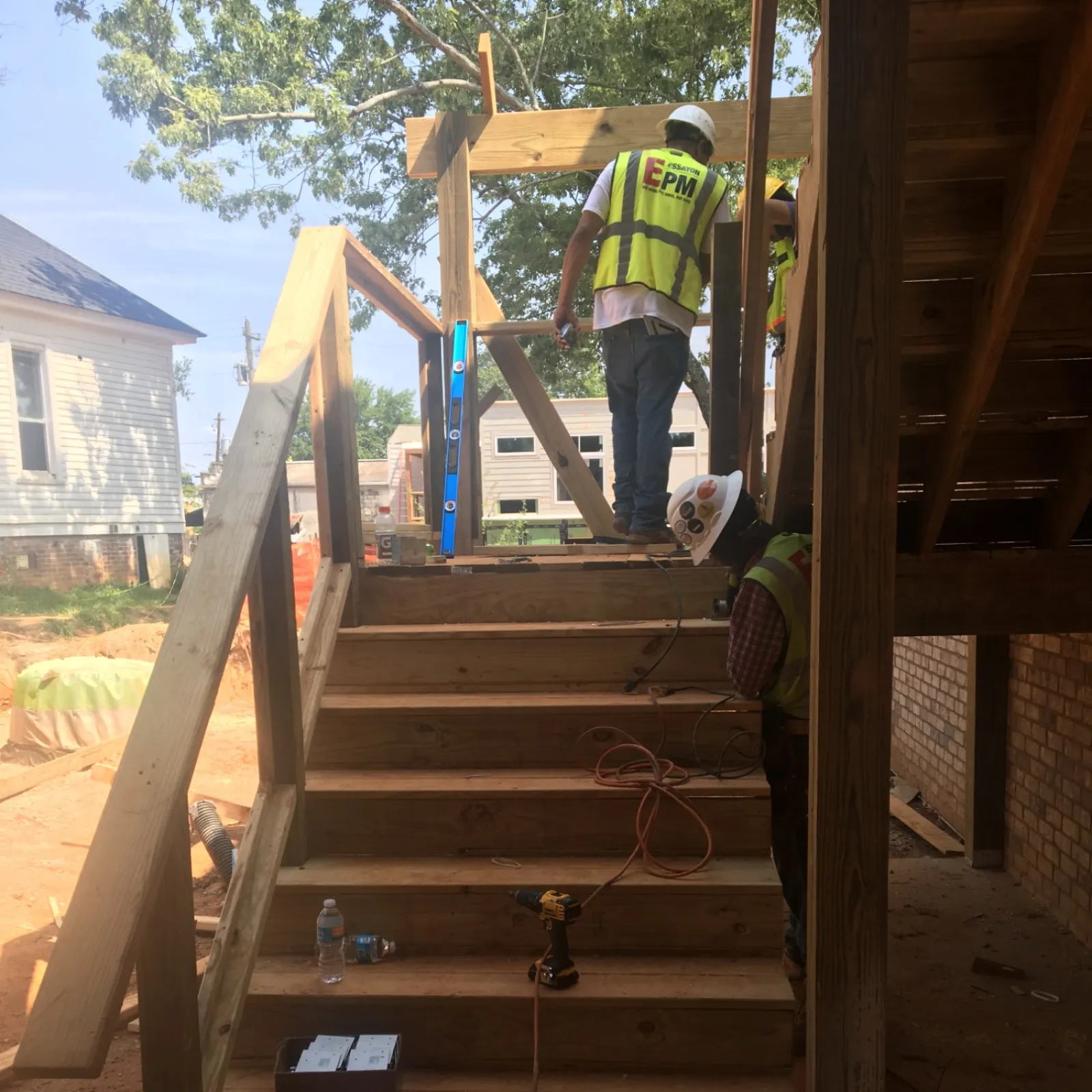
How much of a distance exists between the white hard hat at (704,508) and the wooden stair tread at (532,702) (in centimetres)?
53

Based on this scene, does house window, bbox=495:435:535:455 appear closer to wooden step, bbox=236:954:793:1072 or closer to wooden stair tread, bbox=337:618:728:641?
wooden stair tread, bbox=337:618:728:641

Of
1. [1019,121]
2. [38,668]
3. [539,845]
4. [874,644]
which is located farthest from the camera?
[38,668]

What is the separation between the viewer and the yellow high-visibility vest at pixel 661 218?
3.76m

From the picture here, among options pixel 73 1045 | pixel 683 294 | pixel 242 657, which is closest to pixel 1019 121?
pixel 683 294

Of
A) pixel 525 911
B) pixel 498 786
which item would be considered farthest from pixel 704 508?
pixel 525 911

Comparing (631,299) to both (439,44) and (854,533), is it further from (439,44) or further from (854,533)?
(439,44)

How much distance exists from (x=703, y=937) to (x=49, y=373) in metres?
14.6

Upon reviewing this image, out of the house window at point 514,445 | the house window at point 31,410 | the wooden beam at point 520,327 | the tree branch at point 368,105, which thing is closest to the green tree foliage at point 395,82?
the tree branch at point 368,105

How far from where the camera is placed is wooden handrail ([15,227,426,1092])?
4.50 feet

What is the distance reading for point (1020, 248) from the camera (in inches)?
92.0

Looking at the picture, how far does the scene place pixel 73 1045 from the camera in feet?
4.17

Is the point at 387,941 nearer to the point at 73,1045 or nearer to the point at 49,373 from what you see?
the point at 73,1045

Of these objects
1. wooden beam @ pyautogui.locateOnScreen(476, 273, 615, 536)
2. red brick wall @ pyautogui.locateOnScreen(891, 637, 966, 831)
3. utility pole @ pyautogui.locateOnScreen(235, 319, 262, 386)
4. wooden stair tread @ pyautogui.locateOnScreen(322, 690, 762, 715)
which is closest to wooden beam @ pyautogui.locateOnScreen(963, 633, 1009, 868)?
red brick wall @ pyautogui.locateOnScreen(891, 637, 966, 831)

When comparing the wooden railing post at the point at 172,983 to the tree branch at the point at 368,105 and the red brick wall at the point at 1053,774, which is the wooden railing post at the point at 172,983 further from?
the tree branch at the point at 368,105
